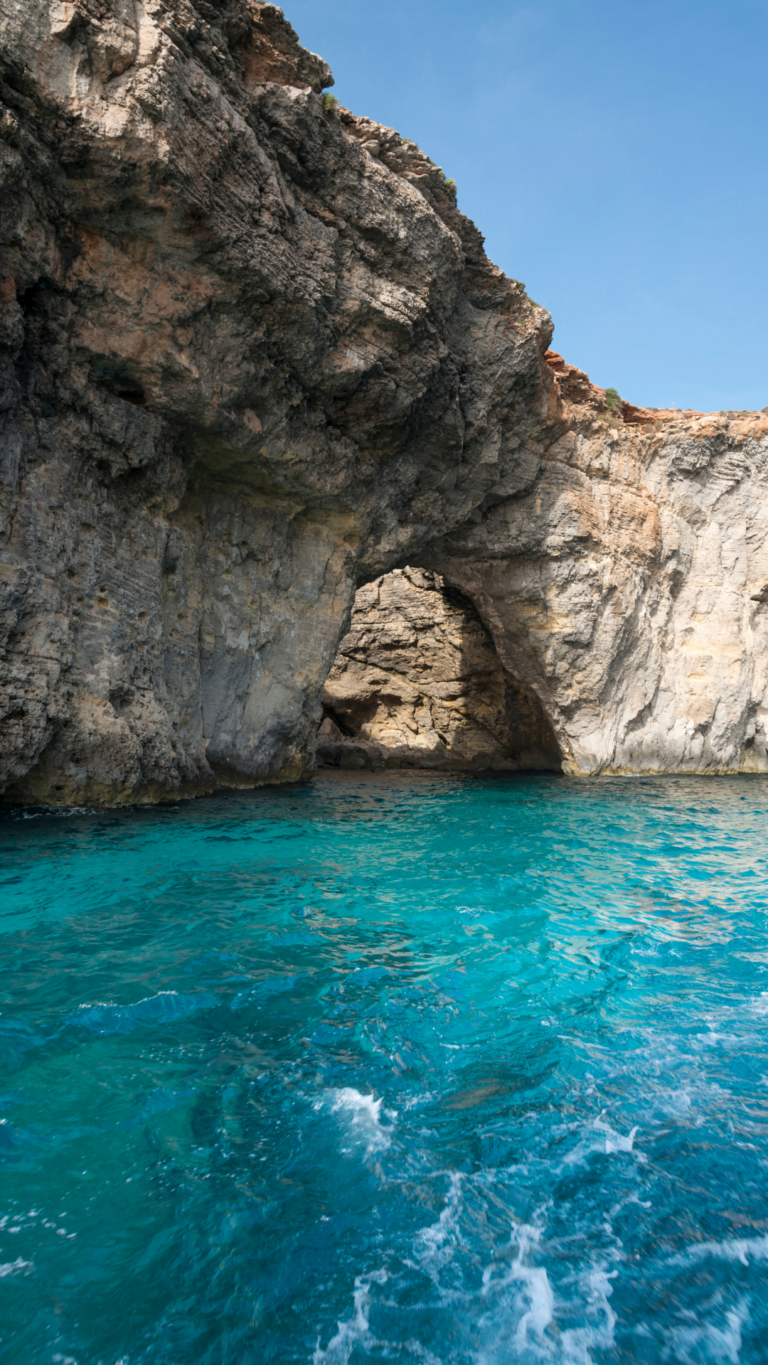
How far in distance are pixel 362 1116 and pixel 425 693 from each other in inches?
870

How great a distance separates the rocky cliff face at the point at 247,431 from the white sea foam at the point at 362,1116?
7687 millimetres

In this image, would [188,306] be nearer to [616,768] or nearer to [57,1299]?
[57,1299]

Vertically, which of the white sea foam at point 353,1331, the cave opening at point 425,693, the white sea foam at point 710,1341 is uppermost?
the cave opening at point 425,693

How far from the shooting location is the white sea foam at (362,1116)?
3.41 meters

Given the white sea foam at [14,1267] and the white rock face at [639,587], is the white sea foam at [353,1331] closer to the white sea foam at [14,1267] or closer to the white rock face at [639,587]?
the white sea foam at [14,1267]

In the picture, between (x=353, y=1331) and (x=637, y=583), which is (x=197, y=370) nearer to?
(x=353, y=1331)

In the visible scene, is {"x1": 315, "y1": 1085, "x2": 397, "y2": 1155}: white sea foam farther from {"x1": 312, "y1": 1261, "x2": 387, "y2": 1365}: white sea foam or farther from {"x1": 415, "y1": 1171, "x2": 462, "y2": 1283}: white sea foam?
{"x1": 312, "y1": 1261, "x2": 387, "y2": 1365}: white sea foam

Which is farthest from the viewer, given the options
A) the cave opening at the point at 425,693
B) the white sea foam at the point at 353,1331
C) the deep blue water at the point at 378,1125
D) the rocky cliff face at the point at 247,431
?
the cave opening at the point at 425,693

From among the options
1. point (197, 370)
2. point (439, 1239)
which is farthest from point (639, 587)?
point (439, 1239)

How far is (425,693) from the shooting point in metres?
25.6

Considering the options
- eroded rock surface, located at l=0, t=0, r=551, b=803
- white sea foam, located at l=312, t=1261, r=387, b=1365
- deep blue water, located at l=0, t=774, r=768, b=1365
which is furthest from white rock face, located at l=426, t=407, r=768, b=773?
white sea foam, located at l=312, t=1261, r=387, b=1365

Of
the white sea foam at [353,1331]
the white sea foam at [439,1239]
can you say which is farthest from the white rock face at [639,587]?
the white sea foam at [353,1331]

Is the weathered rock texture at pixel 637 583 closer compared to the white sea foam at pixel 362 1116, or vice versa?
the white sea foam at pixel 362 1116

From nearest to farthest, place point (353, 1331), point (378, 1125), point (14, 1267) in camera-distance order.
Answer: point (353, 1331)
point (14, 1267)
point (378, 1125)
